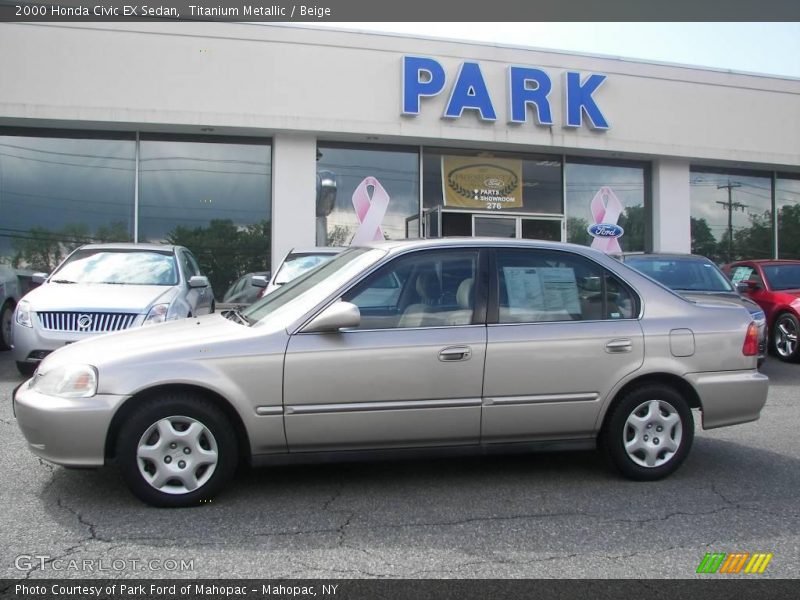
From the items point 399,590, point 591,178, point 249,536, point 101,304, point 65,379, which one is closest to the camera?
point 399,590

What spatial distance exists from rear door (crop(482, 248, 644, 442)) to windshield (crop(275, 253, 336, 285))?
195 inches

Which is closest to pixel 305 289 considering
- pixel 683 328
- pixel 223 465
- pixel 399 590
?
pixel 223 465

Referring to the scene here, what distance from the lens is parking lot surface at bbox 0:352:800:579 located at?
11.0ft

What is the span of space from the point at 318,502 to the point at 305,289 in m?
1.36

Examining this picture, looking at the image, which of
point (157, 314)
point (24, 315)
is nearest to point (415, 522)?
point (157, 314)

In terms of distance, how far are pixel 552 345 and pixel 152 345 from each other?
95.5 inches

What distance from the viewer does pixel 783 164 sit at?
54.9 ft

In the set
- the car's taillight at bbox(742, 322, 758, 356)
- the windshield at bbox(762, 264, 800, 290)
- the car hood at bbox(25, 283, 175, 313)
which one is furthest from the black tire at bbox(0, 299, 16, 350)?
the windshield at bbox(762, 264, 800, 290)

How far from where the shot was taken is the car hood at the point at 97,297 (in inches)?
296

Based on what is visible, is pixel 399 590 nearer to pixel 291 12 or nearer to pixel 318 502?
pixel 318 502

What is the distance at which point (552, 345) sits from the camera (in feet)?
14.8

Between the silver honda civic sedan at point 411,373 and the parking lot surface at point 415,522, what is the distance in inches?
10.3

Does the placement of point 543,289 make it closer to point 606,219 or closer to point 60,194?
point 60,194

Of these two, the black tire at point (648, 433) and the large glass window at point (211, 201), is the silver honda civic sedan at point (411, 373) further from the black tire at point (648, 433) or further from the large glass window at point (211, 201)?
the large glass window at point (211, 201)
